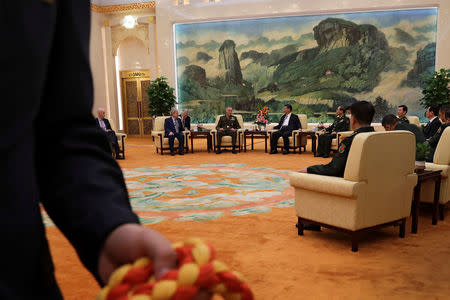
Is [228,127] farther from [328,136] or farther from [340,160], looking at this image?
[340,160]

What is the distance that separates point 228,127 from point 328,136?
113 inches

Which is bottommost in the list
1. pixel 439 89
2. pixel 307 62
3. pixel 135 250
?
pixel 135 250

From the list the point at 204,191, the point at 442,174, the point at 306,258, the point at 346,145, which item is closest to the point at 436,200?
the point at 442,174

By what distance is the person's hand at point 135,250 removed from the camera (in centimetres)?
39

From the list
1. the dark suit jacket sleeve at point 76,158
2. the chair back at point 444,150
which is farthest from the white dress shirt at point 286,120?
the dark suit jacket sleeve at point 76,158

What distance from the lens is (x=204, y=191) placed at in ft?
20.4

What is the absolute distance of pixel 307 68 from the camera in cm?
1443

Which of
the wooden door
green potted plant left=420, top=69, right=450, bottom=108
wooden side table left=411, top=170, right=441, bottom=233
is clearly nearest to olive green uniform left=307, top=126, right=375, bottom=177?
wooden side table left=411, top=170, right=441, bottom=233

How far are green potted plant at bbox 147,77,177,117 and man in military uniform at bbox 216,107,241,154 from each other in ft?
11.4

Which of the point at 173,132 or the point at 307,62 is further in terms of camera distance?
the point at 307,62

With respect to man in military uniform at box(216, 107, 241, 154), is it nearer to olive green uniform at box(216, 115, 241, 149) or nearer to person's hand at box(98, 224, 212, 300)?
olive green uniform at box(216, 115, 241, 149)

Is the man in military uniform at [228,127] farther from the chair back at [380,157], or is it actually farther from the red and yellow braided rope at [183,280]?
the red and yellow braided rope at [183,280]

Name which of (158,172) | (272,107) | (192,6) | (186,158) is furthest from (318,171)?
(192,6)

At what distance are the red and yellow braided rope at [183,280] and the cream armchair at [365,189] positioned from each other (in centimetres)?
340
